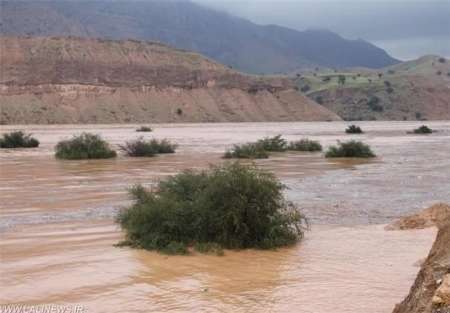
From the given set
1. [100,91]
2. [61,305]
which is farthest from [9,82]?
[61,305]

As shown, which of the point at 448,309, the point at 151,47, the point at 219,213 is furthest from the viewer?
the point at 151,47

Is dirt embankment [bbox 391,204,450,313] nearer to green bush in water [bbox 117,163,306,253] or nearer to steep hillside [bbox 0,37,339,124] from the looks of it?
green bush in water [bbox 117,163,306,253]

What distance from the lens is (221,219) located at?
10406 millimetres

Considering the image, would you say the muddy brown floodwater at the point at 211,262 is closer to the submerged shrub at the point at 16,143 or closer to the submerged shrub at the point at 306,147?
the submerged shrub at the point at 306,147

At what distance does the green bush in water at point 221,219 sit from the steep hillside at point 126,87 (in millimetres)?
76062

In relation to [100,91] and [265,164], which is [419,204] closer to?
[265,164]

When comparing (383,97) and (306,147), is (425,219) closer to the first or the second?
(306,147)

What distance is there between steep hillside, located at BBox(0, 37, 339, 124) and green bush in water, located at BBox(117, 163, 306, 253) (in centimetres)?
7606

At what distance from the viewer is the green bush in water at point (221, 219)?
10.3 metres

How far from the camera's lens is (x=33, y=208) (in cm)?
1437

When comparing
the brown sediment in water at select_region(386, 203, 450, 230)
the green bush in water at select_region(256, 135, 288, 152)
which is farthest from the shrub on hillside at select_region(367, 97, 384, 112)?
the brown sediment in water at select_region(386, 203, 450, 230)

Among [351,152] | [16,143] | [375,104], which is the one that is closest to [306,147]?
[351,152]

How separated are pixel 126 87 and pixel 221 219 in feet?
297

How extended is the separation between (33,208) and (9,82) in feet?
263
